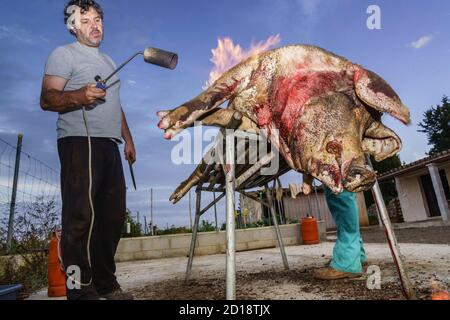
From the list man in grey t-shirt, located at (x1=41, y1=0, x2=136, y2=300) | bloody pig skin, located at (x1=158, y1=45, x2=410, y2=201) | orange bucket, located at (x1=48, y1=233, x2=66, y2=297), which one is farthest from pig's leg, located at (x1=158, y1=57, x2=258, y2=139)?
orange bucket, located at (x1=48, y1=233, x2=66, y2=297)

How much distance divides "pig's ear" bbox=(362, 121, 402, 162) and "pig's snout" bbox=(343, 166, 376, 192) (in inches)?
28.7

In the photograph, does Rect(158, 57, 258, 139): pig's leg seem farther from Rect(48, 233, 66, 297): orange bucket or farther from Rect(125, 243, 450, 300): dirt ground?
Rect(48, 233, 66, 297): orange bucket

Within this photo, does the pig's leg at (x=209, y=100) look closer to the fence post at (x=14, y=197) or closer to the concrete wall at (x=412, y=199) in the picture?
the fence post at (x=14, y=197)

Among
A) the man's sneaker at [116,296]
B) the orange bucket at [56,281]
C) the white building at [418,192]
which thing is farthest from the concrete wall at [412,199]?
the man's sneaker at [116,296]

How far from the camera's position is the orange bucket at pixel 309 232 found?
1008 centimetres

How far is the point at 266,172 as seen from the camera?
12.4 ft

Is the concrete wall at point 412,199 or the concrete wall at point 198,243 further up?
the concrete wall at point 412,199

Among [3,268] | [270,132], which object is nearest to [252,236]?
[3,268]

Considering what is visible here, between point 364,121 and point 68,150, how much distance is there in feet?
7.98

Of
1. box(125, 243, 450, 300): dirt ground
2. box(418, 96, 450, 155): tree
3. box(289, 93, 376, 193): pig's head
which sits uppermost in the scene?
box(418, 96, 450, 155): tree

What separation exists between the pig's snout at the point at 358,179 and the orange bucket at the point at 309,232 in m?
8.81

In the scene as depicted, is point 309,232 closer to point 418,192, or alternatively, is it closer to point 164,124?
point 164,124

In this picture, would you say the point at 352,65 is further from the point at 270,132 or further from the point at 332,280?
the point at 332,280

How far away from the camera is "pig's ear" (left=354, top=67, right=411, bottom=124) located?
6.95 feet
